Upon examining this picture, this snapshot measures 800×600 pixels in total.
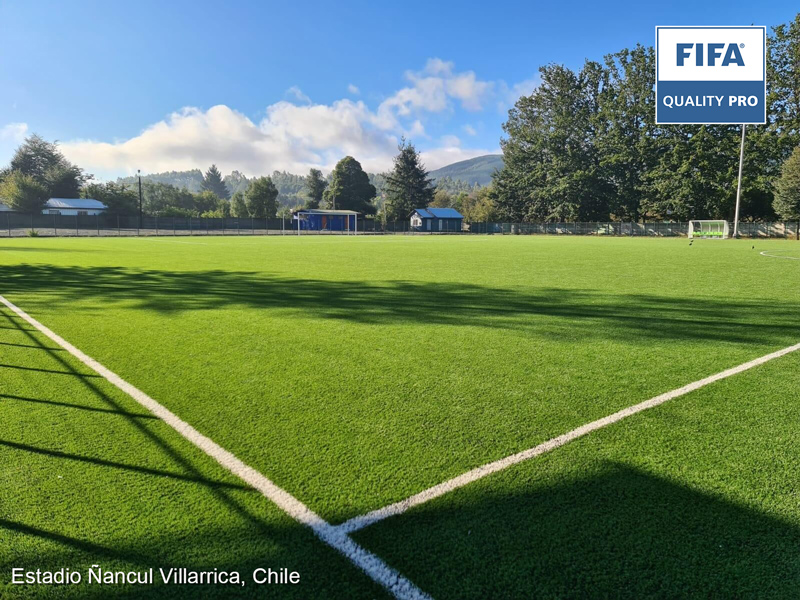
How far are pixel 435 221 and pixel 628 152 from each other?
101 feet

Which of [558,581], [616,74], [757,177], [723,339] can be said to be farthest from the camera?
[616,74]

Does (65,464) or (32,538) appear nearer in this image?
(32,538)

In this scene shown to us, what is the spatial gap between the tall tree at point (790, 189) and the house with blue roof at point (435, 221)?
43.6 m

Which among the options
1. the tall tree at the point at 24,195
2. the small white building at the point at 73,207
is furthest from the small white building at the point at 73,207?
the tall tree at the point at 24,195

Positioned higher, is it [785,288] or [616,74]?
[616,74]

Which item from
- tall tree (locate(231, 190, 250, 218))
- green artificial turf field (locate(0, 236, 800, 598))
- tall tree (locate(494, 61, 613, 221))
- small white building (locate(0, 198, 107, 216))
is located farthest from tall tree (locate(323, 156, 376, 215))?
green artificial turf field (locate(0, 236, 800, 598))

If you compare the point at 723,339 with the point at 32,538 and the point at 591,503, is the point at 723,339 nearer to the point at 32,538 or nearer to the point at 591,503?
the point at 591,503

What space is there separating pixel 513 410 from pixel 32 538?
2.74m

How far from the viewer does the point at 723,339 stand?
5.55 m

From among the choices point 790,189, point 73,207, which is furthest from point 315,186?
point 790,189

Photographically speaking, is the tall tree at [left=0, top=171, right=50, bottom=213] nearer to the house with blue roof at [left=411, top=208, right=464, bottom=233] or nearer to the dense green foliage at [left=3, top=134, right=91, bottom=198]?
the dense green foliage at [left=3, top=134, right=91, bottom=198]

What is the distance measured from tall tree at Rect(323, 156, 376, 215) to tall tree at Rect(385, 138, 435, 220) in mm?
11933

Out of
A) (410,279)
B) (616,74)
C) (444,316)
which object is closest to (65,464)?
(444,316)

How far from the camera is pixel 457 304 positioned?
7.89 metres
